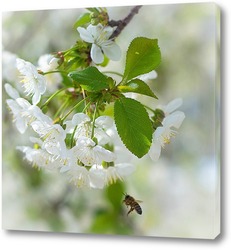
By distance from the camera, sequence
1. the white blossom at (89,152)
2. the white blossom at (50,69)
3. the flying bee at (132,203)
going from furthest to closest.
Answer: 1. the flying bee at (132,203)
2. the white blossom at (50,69)
3. the white blossom at (89,152)

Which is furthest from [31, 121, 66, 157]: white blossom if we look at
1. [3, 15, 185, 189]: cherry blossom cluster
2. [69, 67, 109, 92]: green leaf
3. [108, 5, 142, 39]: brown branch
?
[108, 5, 142, 39]: brown branch

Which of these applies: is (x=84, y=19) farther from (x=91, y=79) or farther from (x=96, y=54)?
(x=91, y=79)

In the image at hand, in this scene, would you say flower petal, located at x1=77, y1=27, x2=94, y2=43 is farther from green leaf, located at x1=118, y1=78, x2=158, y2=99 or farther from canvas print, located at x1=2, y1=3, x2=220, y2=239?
green leaf, located at x1=118, y1=78, x2=158, y2=99

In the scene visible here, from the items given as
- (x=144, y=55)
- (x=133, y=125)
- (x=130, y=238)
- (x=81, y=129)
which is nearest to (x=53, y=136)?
(x=81, y=129)

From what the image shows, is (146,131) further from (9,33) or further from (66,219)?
(9,33)

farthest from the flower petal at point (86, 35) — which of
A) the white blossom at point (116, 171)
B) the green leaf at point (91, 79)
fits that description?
the white blossom at point (116, 171)

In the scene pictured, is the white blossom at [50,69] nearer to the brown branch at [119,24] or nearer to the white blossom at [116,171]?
the brown branch at [119,24]

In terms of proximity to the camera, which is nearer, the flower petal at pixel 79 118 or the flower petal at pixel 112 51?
the flower petal at pixel 79 118
